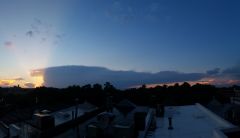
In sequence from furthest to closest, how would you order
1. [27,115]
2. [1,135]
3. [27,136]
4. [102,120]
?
[27,115] → [1,135] → [27,136] → [102,120]

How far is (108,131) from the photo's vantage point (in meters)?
19.6

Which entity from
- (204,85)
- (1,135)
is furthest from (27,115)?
(204,85)

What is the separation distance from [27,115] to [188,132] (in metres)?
32.0

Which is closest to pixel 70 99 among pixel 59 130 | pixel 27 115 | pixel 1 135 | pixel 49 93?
pixel 49 93

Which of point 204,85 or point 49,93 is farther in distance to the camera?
point 204,85

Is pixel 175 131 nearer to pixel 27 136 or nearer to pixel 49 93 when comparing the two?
pixel 27 136

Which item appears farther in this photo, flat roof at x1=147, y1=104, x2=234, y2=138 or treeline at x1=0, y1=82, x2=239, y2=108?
treeline at x1=0, y1=82, x2=239, y2=108

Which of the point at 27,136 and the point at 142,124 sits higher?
the point at 142,124

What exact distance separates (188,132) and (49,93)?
77092mm

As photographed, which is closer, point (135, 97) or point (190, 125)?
point (190, 125)

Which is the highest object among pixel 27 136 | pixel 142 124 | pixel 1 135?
pixel 142 124

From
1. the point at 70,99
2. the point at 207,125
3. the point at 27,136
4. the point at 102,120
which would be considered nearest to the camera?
the point at 102,120

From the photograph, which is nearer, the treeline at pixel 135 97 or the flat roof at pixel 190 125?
the flat roof at pixel 190 125

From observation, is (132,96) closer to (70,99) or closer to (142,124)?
(70,99)
